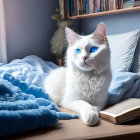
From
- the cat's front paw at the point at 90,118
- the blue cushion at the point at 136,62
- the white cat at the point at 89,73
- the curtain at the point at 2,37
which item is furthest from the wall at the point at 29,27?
the cat's front paw at the point at 90,118

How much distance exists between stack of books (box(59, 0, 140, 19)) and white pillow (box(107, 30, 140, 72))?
26cm

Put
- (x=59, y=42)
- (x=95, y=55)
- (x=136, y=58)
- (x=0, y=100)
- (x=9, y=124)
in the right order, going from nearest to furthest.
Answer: (x=9, y=124) < (x=0, y=100) < (x=95, y=55) < (x=136, y=58) < (x=59, y=42)

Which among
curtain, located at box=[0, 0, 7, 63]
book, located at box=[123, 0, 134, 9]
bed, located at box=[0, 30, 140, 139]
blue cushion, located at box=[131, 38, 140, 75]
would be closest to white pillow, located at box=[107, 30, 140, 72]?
blue cushion, located at box=[131, 38, 140, 75]

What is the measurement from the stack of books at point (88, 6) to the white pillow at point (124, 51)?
10.2 inches

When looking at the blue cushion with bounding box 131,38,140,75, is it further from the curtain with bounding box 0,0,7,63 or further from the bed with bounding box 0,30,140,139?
the curtain with bounding box 0,0,7,63

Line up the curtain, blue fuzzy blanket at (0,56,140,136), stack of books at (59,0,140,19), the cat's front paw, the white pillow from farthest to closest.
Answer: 1. the curtain
2. stack of books at (59,0,140,19)
3. the white pillow
4. the cat's front paw
5. blue fuzzy blanket at (0,56,140,136)

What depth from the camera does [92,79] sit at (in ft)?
Answer: 3.02

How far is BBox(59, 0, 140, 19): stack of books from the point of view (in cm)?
158

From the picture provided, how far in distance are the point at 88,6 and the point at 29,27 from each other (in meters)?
0.68

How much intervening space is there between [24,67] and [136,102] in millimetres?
951

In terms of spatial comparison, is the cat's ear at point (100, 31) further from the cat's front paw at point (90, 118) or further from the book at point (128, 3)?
the book at point (128, 3)

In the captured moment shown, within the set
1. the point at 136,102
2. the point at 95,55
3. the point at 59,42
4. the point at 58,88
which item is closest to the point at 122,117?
the point at 136,102

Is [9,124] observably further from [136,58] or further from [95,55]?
[136,58]

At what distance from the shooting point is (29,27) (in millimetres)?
2076
